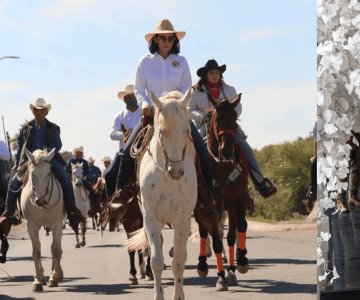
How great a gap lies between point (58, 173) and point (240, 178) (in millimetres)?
3225

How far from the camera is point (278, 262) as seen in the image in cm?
1778

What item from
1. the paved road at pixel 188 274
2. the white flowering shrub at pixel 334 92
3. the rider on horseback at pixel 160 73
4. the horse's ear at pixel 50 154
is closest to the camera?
the white flowering shrub at pixel 334 92

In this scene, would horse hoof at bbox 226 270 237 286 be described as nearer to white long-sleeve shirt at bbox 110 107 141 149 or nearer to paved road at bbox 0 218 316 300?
paved road at bbox 0 218 316 300

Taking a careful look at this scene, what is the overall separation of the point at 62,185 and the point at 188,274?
7.61ft

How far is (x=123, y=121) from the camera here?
17.3 meters

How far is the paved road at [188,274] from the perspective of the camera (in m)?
13.4

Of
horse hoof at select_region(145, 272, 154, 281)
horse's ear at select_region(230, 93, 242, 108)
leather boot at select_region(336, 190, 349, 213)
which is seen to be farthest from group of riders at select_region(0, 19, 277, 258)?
leather boot at select_region(336, 190, 349, 213)

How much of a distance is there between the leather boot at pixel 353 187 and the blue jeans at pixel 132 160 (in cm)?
416

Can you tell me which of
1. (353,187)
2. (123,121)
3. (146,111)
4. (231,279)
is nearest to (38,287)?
(231,279)

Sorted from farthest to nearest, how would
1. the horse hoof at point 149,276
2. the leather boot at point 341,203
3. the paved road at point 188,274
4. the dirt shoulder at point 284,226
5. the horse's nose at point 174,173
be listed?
the dirt shoulder at point 284,226 < the horse hoof at point 149,276 < the paved road at point 188,274 < the horse's nose at point 174,173 < the leather boot at point 341,203

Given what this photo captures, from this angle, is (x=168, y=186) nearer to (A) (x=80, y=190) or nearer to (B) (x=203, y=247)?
(B) (x=203, y=247)

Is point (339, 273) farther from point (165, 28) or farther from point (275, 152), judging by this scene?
point (275, 152)

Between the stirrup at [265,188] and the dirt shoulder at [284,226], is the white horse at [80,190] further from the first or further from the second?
the stirrup at [265,188]

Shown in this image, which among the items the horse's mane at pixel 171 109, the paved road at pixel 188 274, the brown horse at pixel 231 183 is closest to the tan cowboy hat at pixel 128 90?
the paved road at pixel 188 274
